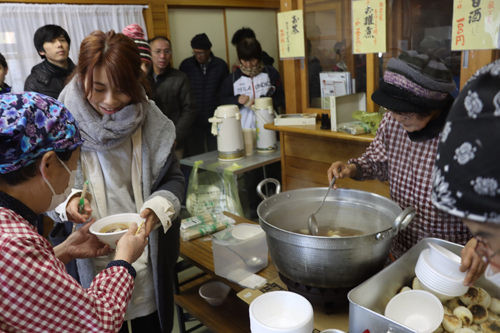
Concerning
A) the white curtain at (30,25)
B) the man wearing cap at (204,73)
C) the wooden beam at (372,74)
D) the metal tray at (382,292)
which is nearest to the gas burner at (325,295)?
the metal tray at (382,292)

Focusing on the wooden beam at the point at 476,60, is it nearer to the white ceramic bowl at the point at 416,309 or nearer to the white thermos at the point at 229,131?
the white ceramic bowl at the point at 416,309

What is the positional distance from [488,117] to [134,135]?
1.33 meters

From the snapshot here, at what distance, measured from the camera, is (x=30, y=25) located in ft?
13.1

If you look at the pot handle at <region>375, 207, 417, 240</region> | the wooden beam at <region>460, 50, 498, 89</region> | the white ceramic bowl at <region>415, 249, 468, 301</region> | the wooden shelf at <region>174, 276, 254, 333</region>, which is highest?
the wooden beam at <region>460, 50, 498, 89</region>

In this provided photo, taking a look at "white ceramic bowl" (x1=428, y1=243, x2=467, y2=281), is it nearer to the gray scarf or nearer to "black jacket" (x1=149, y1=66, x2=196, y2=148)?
the gray scarf

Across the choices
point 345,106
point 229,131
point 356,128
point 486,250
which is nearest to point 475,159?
point 486,250

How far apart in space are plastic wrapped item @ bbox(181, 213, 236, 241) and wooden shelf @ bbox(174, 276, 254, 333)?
0.35 meters

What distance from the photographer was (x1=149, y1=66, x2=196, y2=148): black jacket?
12.9ft

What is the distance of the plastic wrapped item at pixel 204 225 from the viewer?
1.96 meters

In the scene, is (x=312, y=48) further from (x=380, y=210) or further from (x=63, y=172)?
(x=63, y=172)

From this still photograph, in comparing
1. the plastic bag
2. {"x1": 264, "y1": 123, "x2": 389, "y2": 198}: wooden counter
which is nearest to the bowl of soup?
{"x1": 264, "y1": 123, "x2": 389, "y2": 198}: wooden counter

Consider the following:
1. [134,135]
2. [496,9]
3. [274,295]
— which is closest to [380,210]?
[274,295]

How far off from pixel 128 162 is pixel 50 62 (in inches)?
90.0

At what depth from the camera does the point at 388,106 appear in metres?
1.30
